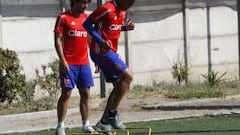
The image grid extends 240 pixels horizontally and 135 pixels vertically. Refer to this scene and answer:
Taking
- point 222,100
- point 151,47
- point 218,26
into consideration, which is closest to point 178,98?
point 222,100

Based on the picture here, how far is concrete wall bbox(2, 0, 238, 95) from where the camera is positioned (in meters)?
17.0

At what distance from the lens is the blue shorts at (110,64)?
433 inches

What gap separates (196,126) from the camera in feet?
41.2

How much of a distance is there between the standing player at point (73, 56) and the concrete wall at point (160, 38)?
551cm

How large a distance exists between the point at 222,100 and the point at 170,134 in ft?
15.4

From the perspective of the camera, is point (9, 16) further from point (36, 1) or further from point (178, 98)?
point (178, 98)

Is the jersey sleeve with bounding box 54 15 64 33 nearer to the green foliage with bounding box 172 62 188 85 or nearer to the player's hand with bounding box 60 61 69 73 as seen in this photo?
the player's hand with bounding box 60 61 69 73

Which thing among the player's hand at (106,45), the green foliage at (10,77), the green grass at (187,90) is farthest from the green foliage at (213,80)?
the player's hand at (106,45)

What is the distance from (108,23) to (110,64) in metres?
0.54

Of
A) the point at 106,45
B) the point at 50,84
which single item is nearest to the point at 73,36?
Result: the point at 106,45

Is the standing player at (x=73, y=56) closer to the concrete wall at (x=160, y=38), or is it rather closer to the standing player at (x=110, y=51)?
the standing player at (x=110, y=51)

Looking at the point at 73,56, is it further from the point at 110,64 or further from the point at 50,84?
the point at 50,84

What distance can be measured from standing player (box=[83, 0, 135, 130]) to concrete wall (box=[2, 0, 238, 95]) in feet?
18.8

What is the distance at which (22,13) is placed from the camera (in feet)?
55.2
